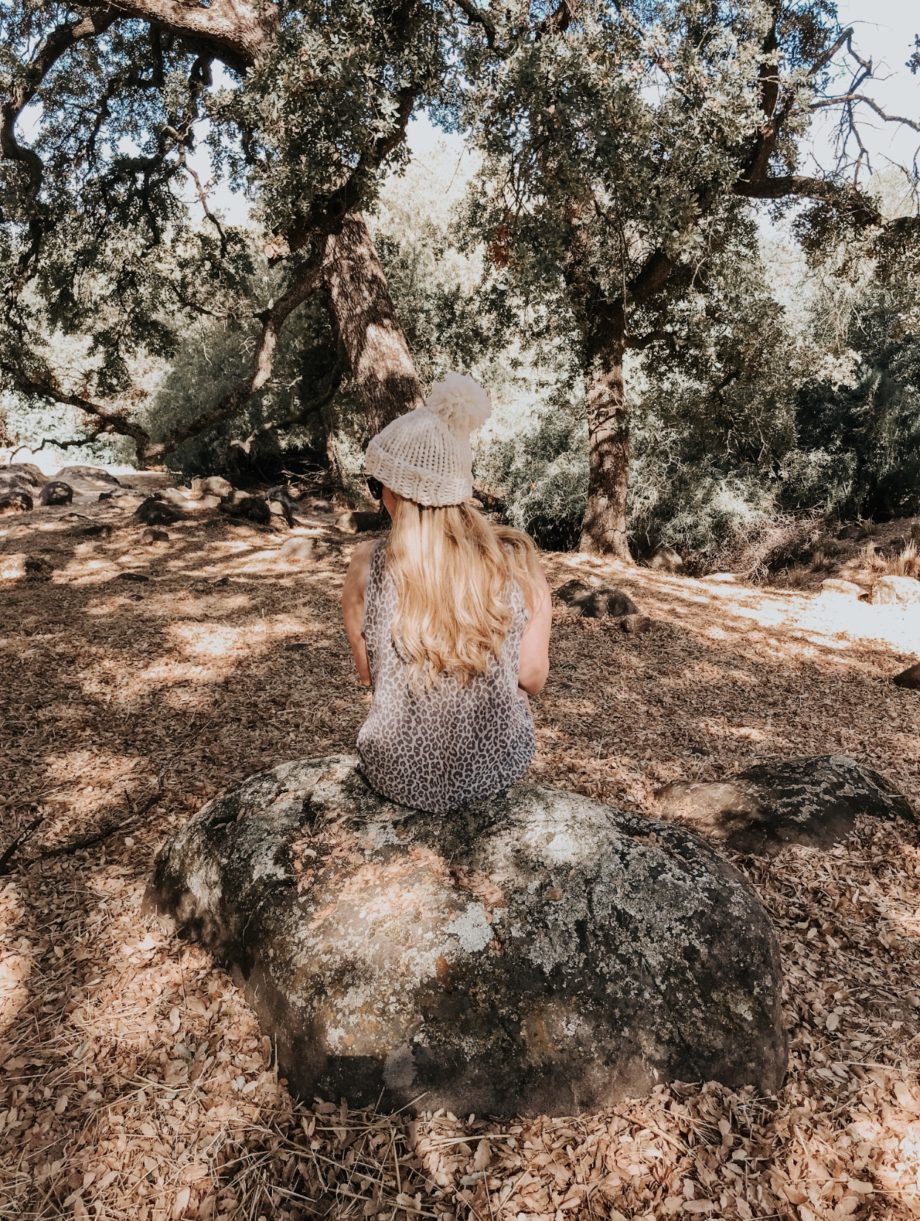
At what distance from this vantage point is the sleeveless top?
2.30 meters

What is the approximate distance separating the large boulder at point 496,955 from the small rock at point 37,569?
20.6ft

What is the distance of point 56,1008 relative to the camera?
2.37 metres

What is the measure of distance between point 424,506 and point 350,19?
499 centimetres

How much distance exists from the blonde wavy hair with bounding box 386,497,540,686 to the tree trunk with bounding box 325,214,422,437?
602cm

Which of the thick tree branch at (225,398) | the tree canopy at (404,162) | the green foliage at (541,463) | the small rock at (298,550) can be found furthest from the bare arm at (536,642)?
the green foliage at (541,463)

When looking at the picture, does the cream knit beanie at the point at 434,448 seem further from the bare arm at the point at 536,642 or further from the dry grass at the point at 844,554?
the dry grass at the point at 844,554

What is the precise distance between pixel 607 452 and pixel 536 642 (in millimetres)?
8457

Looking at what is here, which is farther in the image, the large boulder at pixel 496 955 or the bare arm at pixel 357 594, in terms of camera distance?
the bare arm at pixel 357 594

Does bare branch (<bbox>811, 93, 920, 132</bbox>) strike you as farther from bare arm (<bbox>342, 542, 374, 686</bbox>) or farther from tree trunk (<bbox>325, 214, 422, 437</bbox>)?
bare arm (<bbox>342, 542, 374, 686</bbox>)

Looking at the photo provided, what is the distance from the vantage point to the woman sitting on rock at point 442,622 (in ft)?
7.02

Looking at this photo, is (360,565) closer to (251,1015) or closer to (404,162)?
(251,1015)

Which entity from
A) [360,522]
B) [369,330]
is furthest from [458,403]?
[360,522]

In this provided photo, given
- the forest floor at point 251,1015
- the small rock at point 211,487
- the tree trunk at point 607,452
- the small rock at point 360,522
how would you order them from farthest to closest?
the small rock at point 211,487, the small rock at point 360,522, the tree trunk at point 607,452, the forest floor at point 251,1015

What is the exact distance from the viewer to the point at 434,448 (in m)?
2.10
